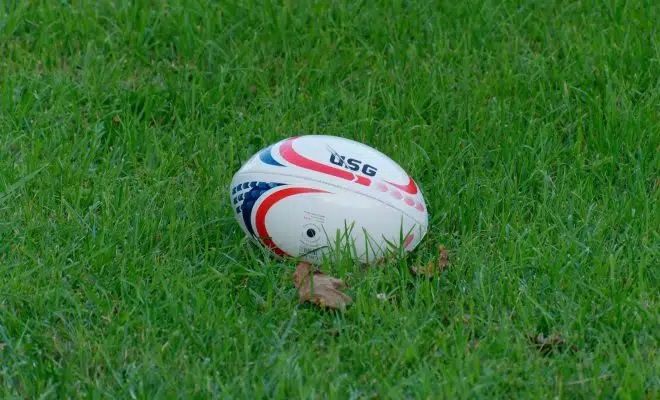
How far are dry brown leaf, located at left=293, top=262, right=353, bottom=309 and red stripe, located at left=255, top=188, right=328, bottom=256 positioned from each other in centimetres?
16

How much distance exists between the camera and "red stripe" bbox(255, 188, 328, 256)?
3957 millimetres

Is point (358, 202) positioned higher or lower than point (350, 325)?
higher

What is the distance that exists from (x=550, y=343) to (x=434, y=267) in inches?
23.3

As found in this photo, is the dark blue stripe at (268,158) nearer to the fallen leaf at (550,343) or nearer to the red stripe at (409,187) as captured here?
the red stripe at (409,187)

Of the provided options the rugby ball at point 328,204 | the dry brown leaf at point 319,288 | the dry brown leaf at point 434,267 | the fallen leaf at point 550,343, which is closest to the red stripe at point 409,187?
the rugby ball at point 328,204

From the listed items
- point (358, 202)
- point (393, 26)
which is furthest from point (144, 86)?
point (358, 202)

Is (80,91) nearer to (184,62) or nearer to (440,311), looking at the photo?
(184,62)

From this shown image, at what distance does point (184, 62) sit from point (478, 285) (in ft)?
7.83

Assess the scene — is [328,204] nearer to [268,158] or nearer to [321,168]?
[321,168]

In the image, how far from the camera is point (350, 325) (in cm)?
365

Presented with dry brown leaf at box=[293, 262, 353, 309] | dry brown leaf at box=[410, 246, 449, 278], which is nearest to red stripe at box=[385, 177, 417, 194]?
dry brown leaf at box=[410, 246, 449, 278]

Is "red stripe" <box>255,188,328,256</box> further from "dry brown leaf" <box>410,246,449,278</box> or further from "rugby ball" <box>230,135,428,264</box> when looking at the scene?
"dry brown leaf" <box>410,246,449,278</box>

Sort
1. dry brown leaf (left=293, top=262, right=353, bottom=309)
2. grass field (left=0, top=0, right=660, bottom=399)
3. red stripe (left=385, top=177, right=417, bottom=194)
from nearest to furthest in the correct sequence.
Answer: grass field (left=0, top=0, right=660, bottom=399)
dry brown leaf (left=293, top=262, right=353, bottom=309)
red stripe (left=385, top=177, right=417, bottom=194)

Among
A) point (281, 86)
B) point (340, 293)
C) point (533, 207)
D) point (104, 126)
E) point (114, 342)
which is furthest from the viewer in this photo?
point (281, 86)
